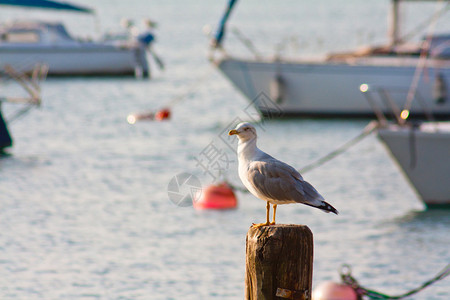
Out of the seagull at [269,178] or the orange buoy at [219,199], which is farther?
the orange buoy at [219,199]

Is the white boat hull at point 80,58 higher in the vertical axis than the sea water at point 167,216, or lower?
higher

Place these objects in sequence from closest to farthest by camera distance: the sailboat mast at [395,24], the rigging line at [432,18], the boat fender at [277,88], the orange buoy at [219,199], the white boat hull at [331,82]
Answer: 1. the orange buoy at [219,199]
2. the rigging line at [432,18]
3. the white boat hull at [331,82]
4. the boat fender at [277,88]
5. the sailboat mast at [395,24]

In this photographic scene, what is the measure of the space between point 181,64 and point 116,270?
43353 mm

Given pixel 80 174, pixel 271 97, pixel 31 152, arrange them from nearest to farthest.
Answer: pixel 80 174 < pixel 31 152 < pixel 271 97

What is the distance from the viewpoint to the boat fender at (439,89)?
2597 cm

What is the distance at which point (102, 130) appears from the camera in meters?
28.4

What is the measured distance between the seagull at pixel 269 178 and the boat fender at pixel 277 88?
20614 millimetres

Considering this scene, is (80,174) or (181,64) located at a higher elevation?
(181,64)

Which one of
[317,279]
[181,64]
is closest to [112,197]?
[317,279]

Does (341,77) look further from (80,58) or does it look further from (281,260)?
(281,260)

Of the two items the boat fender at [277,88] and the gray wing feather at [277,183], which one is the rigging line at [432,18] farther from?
the gray wing feather at [277,183]

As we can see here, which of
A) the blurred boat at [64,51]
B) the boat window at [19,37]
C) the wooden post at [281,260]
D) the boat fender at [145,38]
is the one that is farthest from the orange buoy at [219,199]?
the boat fender at [145,38]

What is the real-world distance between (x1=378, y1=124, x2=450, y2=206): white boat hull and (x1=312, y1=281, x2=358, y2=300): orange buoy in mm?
5607

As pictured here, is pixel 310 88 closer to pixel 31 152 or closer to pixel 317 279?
pixel 31 152
